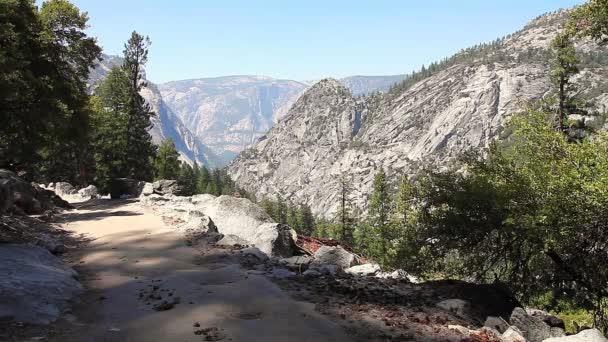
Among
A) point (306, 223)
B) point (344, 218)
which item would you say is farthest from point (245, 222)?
point (306, 223)

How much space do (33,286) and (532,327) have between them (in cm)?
1293

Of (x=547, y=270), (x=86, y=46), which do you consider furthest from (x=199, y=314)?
(x=86, y=46)

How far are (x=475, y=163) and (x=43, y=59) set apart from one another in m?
24.7

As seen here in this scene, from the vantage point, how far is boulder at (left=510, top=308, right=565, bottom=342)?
36.5ft

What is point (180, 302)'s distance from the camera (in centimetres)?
1126

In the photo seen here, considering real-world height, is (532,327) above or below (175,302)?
below

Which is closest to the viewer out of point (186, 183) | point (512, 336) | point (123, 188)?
point (512, 336)

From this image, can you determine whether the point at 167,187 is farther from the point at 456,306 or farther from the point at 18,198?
the point at 456,306

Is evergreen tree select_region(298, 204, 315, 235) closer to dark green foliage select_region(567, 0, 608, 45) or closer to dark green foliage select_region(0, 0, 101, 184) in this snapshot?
dark green foliage select_region(0, 0, 101, 184)

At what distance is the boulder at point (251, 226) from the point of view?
19625 millimetres

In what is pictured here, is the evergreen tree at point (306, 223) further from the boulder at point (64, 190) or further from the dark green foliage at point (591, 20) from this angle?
the dark green foliage at point (591, 20)

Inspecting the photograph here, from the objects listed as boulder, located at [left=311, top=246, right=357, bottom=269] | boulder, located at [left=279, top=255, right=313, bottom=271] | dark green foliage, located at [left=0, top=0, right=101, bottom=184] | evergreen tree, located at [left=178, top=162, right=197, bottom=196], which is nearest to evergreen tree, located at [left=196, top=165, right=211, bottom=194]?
evergreen tree, located at [left=178, top=162, right=197, bottom=196]

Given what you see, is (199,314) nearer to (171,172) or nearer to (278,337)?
(278,337)

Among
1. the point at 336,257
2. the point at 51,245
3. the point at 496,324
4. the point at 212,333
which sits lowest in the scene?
the point at 336,257
